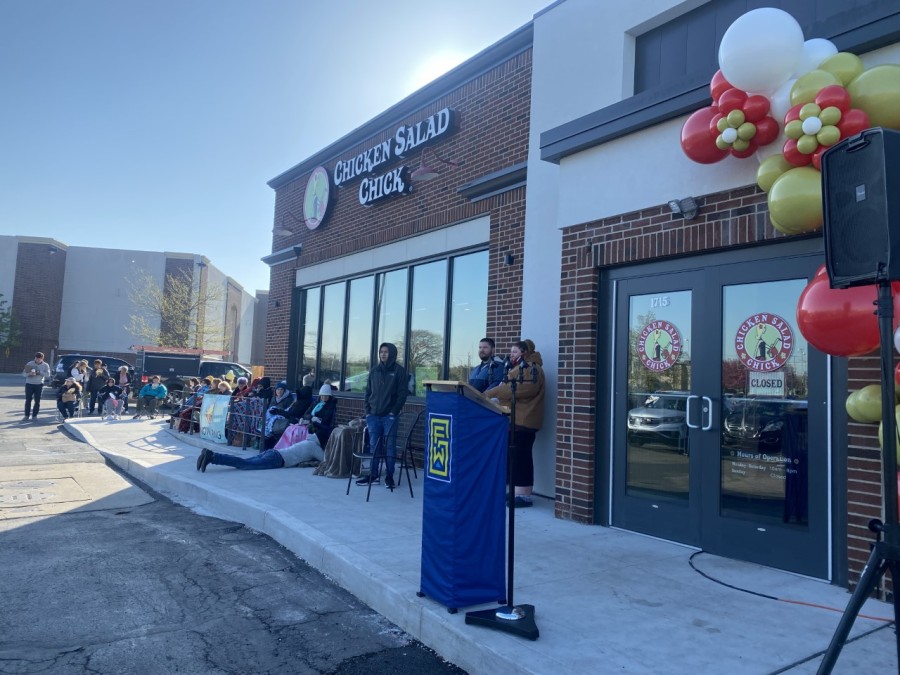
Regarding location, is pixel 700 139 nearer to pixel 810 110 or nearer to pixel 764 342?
pixel 810 110

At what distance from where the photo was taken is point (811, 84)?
4121 millimetres

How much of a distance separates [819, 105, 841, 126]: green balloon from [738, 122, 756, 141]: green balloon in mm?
684

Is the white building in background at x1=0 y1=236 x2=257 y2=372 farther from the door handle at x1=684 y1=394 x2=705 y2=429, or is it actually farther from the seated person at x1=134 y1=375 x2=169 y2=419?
the door handle at x1=684 y1=394 x2=705 y2=429

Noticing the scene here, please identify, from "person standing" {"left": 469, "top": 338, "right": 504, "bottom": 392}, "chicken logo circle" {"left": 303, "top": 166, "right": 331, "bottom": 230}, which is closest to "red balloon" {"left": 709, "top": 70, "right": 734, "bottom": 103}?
"person standing" {"left": 469, "top": 338, "right": 504, "bottom": 392}

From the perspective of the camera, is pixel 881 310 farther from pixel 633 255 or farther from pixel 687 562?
pixel 633 255

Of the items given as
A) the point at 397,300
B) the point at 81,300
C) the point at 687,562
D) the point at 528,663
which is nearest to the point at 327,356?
the point at 397,300

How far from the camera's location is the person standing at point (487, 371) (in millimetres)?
7762

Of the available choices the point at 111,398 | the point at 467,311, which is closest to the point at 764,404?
the point at 467,311

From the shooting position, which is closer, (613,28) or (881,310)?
(881,310)

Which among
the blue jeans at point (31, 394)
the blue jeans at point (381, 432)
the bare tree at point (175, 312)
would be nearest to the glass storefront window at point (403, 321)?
the blue jeans at point (381, 432)

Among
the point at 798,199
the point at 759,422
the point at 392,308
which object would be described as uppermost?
the point at 392,308

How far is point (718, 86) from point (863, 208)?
96.1 inches

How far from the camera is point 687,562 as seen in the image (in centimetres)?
510

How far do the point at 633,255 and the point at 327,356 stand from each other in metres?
8.70
